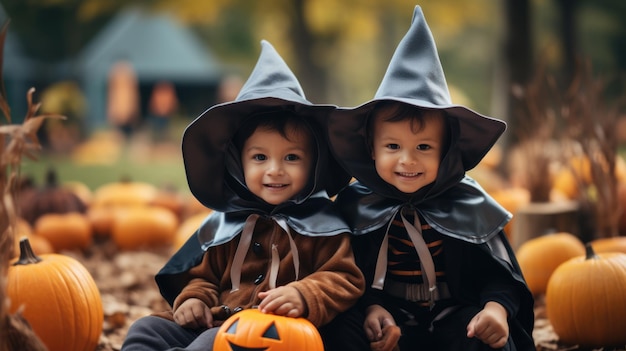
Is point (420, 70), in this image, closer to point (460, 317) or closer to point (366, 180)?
point (366, 180)

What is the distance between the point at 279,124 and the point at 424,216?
65 cm

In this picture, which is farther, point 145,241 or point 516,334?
point 145,241

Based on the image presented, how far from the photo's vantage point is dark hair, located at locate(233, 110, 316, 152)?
2865 millimetres

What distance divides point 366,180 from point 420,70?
0.47 m

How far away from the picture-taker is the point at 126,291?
463 centimetres

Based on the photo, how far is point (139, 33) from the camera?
20.8 m

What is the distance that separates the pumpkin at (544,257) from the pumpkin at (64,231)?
130 inches

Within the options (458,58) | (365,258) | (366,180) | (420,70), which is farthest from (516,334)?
(458,58)

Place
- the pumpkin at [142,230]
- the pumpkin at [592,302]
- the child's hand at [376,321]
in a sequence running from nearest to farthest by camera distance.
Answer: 1. the child's hand at [376,321]
2. the pumpkin at [592,302]
3. the pumpkin at [142,230]

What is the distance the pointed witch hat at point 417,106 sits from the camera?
2773mm

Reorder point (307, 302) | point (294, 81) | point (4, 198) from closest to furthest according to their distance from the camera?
point (4, 198), point (307, 302), point (294, 81)

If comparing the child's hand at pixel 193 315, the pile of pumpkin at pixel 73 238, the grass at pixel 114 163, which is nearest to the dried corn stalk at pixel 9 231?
the pile of pumpkin at pixel 73 238

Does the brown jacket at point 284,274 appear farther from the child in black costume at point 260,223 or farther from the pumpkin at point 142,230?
the pumpkin at point 142,230

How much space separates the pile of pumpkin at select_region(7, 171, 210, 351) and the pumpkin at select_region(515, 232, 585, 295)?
7.05 ft
